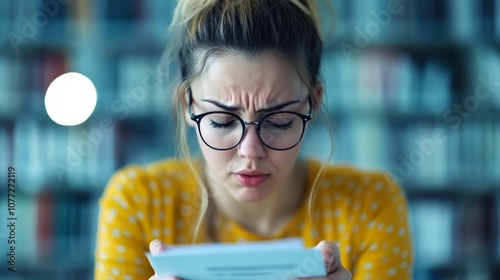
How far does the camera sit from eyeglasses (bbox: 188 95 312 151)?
3.32 feet

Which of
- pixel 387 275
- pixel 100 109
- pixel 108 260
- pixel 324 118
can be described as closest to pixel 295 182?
pixel 324 118

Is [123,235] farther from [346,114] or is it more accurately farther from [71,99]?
[346,114]

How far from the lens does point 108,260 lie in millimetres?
1089

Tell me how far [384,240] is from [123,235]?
489 millimetres

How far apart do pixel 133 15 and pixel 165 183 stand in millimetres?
1348

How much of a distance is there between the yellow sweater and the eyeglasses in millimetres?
178

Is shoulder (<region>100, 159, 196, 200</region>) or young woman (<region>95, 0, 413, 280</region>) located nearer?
young woman (<region>95, 0, 413, 280</region>)

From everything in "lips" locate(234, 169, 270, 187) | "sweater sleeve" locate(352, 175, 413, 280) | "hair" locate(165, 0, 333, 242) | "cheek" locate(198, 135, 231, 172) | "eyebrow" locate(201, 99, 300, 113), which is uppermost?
"hair" locate(165, 0, 333, 242)

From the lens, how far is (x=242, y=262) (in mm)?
754

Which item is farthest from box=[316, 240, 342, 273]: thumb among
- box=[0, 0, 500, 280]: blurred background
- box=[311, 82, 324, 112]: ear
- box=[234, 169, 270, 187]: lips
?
box=[0, 0, 500, 280]: blurred background

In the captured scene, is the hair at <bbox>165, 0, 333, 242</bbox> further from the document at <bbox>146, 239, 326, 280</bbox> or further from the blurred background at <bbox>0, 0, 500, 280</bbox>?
the blurred background at <bbox>0, 0, 500, 280</bbox>

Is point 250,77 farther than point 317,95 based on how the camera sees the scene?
No

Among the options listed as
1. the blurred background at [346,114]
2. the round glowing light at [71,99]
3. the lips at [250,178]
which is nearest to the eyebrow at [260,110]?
the lips at [250,178]

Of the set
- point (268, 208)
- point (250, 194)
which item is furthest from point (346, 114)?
point (250, 194)
